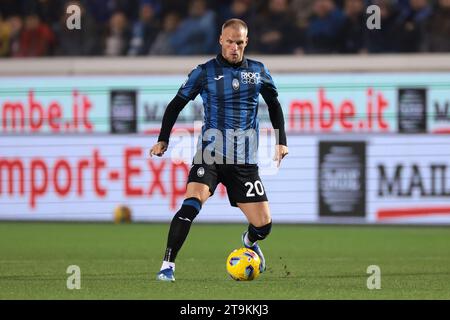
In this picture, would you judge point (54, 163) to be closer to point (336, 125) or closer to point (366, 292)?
point (336, 125)

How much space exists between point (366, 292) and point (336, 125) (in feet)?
31.9

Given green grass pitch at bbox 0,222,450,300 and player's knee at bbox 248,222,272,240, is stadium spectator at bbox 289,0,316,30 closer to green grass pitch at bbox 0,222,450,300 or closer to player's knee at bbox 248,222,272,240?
green grass pitch at bbox 0,222,450,300

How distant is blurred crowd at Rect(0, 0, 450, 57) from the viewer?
18922mm

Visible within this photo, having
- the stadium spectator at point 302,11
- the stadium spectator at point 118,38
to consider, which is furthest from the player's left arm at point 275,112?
the stadium spectator at point 118,38

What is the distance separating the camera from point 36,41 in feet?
66.8

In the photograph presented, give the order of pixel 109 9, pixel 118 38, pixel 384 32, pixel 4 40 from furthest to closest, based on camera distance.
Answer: pixel 4 40, pixel 109 9, pixel 118 38, pixel 384 32

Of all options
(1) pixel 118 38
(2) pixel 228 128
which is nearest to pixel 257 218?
(2) pixel 228 128

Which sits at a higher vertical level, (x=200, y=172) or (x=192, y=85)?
(x=192, y=85)

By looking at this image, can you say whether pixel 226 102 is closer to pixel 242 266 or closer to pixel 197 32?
pixel 242 266

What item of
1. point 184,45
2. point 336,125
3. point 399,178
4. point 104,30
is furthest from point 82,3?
point 399,178

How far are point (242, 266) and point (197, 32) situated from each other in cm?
1000

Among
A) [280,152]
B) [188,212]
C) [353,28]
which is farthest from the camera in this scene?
[353,28]

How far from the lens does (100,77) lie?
19.7 m

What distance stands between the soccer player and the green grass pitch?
29.4 inches
